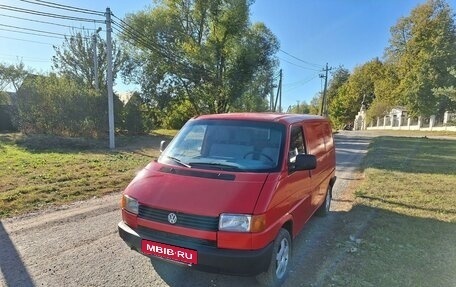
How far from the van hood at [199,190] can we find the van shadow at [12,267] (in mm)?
1426

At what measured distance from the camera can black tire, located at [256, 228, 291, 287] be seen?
128 inches

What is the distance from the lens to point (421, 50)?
41938mm

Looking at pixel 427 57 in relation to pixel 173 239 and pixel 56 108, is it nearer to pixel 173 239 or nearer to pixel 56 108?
pixel 56 108

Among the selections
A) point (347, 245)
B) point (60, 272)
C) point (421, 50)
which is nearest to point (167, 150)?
point (60, 272)

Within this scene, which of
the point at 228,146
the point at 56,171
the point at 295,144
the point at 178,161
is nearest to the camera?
the point at 178,161

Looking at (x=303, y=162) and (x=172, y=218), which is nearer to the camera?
(x=172, y=218)

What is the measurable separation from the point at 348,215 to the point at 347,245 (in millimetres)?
1585

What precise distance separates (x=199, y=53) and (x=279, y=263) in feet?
88.0

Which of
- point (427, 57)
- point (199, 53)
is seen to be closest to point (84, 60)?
point (199, 53)

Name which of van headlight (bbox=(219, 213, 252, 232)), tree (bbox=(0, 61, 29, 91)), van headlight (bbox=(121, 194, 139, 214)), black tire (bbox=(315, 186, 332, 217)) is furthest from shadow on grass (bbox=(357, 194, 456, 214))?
tree (bbox=(0, 61, 29, 91))

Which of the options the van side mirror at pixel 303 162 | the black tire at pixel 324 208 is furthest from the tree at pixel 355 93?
the van side mirror at pixel 303 162

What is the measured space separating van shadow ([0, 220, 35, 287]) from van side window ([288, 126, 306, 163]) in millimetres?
3098

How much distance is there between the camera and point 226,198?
3.01 meters

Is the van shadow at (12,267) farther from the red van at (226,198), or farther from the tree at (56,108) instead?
the tree at (56,108)
